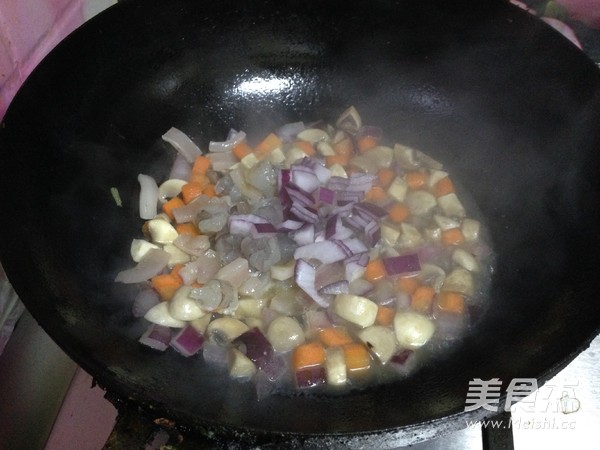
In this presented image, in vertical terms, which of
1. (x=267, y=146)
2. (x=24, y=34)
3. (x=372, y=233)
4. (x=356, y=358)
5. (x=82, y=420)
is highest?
(x=24, y=34)

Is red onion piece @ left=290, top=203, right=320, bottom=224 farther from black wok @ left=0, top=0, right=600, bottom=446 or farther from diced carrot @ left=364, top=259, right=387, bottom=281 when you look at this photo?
black wok @ left=0, top=0, right=600, bottom=446

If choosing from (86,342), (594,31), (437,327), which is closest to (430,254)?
(437,327)

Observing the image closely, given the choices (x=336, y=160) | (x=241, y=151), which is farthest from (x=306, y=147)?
(x=241, y=151)

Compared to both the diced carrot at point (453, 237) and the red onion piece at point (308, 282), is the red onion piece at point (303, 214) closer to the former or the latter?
the red onion piece at point (308, 282)

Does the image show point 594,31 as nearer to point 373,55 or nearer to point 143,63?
point 373,55

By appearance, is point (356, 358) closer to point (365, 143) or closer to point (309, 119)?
point (365, 143)

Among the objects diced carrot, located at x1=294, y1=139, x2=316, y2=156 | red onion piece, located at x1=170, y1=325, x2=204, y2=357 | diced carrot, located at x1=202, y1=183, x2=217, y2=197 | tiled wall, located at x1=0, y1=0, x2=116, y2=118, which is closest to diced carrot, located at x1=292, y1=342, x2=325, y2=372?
red onion piece, located at x1=170, y1=325, x2=204, y2=357
